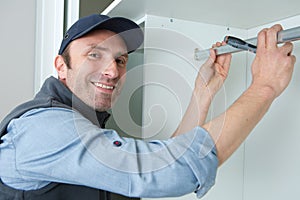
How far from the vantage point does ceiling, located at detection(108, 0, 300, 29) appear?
2.71 feet

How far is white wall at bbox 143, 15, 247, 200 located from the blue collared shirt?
14.4 inches

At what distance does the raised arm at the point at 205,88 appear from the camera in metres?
0.95

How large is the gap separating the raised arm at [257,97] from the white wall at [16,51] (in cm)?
105

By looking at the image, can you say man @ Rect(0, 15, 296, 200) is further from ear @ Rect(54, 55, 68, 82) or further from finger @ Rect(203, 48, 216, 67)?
finger @ Rect(203, 48, 216, 67)

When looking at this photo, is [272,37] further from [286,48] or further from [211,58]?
[211,58]

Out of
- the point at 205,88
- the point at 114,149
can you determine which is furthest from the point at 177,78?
the point at 114,149

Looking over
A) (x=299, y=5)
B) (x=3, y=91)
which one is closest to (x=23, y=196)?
(x=299, y=5)

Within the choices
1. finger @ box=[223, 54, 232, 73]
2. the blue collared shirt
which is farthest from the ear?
finger @ box=[223, 54, 232, 73]

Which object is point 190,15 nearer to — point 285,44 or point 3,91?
point 285,44

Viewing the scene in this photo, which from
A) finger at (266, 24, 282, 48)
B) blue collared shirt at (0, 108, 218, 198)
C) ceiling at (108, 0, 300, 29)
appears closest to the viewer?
blue collared shirt at (0, 108, 218, 198)

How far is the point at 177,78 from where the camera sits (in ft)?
3.34

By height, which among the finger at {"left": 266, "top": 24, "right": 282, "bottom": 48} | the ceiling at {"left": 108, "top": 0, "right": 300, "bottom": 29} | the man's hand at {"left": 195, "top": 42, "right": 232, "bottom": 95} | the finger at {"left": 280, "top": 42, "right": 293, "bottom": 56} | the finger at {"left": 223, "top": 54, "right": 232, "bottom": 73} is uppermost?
the ceiling at {"left": 108, "top": 0, "right": 300, "bottom": 29}

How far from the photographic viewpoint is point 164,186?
22.1 inches

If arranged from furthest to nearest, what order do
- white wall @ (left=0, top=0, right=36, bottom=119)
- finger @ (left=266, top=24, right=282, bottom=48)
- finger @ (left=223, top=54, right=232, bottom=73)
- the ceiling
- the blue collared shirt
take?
1. white wall @ (left=0, top=0, right=36, bottom=119)
2. finger @ (left=223, top=54, right=232, bottom=73)
3. the ceiling
4. finger @ (left=266, top=24, right=282, bottom=48)
5. the blue collared shirt
